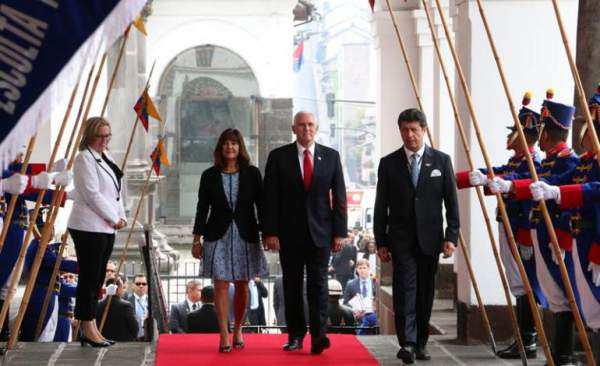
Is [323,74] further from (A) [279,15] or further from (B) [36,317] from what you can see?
(B) [36,317]

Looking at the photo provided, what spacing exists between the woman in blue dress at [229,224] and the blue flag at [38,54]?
5.63 meters

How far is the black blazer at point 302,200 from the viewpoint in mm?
8648

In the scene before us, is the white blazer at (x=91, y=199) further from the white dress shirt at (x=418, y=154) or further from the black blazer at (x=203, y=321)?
the black blazer at (x=203, y=321)

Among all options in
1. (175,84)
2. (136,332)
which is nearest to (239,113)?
(175,84)

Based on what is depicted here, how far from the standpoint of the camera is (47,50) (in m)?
2.98

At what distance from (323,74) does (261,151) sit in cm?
2670

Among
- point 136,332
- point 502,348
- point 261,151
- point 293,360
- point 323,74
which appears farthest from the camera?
point 323,74

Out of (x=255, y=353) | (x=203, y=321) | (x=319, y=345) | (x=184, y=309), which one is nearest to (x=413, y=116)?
(x=319, y=345)

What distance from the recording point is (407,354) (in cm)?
823

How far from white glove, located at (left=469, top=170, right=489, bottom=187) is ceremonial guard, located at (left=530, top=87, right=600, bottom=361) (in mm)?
822

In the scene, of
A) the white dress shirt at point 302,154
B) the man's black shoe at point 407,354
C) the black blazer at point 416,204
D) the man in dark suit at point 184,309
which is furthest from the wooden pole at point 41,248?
the man in dark suit at point 184,309

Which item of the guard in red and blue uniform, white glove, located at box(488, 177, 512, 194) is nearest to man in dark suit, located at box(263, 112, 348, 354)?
white glove, located at box(488, 177, 512, 194)

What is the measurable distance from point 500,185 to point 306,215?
61.8 inches

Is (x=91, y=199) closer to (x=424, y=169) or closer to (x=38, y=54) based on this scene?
(x=424, y=169)
